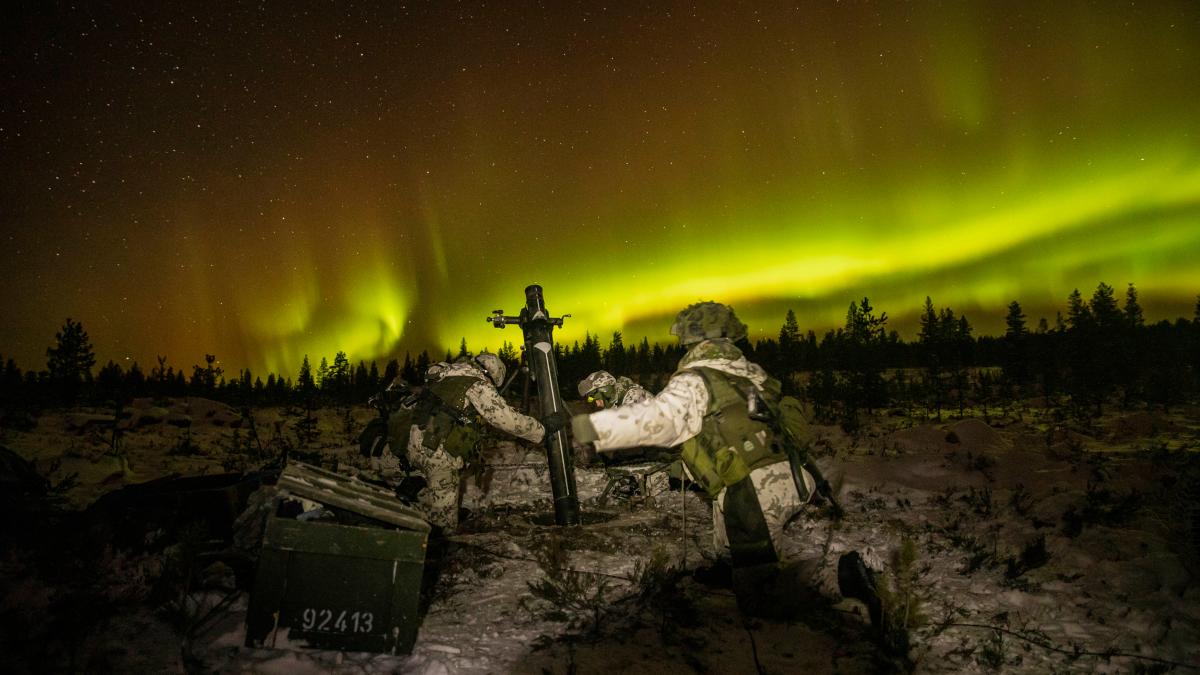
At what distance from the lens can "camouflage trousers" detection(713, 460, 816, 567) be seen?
4043 millimetres

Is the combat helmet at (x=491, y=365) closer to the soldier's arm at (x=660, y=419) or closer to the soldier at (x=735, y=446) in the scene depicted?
the soldier at (x=735, y=446)

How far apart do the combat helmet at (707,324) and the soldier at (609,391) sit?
13.2 feet

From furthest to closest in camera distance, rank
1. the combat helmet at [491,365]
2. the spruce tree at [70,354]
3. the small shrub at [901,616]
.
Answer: the spruce tree at [70,354] < the combat helmet at [491,365] < the small shrub at [901,616]

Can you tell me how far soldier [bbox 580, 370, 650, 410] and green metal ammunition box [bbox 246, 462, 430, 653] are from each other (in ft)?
18.5

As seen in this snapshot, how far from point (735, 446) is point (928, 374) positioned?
35846 mm

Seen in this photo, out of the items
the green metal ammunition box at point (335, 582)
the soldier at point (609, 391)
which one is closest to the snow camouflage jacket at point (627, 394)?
the soldier at point (609, 391)

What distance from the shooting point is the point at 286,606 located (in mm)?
2949

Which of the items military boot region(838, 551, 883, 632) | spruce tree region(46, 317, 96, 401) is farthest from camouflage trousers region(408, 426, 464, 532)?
spruce tree region(46, 317, 96, 401)

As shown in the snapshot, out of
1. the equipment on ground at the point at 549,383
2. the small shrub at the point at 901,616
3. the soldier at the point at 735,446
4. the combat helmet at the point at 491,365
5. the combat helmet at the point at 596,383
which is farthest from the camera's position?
the combat helmet at the point at 596,383

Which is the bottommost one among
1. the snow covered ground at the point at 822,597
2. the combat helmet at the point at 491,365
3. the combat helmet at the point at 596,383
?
the snow covered ground at the point at 822,597

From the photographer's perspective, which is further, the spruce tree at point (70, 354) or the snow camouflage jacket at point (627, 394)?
the spruce tree at point (70, 354)

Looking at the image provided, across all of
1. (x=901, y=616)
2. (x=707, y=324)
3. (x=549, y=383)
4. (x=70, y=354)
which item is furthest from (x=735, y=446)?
(x=70, y=354)

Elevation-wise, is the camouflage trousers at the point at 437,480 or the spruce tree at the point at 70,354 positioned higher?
the spruce tree at the point at 70,354

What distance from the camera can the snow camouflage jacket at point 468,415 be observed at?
6703 mm
